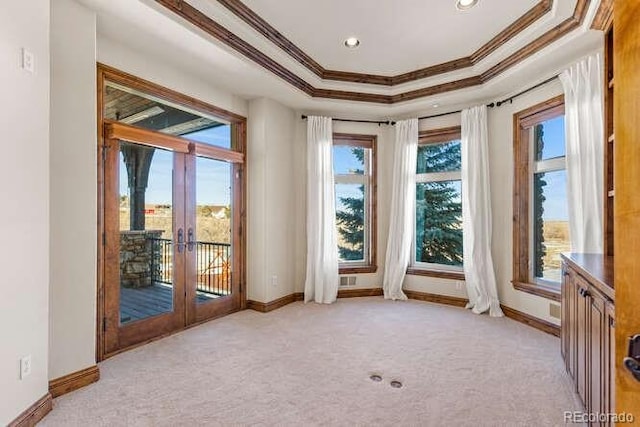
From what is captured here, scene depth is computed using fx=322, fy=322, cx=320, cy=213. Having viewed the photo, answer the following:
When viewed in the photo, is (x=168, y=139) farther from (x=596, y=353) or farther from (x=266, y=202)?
(x=596, y=353)

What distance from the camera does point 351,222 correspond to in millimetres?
5234

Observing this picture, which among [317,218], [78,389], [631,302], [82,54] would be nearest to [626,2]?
[631,302]

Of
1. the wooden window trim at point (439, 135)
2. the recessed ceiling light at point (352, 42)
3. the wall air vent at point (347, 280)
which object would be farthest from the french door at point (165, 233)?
the wooden window trim at point (439, 135)

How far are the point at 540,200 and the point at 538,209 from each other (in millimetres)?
112

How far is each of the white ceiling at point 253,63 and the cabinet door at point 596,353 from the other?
2284mm

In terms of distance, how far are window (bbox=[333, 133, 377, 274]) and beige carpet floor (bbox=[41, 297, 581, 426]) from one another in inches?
60.0

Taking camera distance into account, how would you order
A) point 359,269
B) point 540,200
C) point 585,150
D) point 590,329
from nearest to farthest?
point 590,329
point 585,150
point 540,200
point 359,269

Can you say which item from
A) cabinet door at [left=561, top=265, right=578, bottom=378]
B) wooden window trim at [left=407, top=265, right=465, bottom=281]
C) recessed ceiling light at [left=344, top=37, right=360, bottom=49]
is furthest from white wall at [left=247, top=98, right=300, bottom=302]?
cabinet door at [left=561, top=265, right=578, bottom=378]

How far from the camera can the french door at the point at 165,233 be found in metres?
2.97

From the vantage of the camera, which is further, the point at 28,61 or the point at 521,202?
the point at 521,202

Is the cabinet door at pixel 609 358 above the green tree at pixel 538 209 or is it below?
below

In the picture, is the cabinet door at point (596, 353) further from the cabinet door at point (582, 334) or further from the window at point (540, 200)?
the window at point (540, 200)

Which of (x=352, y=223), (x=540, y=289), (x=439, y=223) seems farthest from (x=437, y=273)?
(x=352, y=223)

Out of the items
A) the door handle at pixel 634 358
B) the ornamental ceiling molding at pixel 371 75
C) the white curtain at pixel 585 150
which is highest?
the ornamental ceiling molding at pixel 371 75
